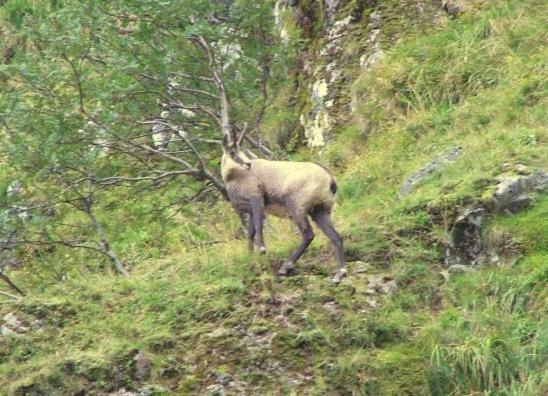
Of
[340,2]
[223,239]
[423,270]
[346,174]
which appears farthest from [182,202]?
[340,2]

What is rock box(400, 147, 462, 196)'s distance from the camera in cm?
950

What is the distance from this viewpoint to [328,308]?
24.0ft

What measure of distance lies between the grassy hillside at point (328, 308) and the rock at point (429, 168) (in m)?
0.10

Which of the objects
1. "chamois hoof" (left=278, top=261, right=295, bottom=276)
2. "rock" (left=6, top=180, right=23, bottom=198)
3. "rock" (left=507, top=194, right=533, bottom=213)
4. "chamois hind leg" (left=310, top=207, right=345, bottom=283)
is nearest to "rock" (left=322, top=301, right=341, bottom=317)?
"chamois hind leg" (left=310, top=207, right=345, bottom=283)

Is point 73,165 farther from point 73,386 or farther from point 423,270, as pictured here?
point 423,270

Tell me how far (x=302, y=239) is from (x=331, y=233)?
251mm

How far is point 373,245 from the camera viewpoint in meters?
8.28

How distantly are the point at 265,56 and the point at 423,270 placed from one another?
3.81 metres

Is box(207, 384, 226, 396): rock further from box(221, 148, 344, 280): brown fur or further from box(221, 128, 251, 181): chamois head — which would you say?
box(221, 128, 251, 181): chamois head

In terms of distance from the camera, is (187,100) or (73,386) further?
(187,100)

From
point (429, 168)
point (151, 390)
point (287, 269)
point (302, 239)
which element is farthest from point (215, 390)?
point (429, 168)

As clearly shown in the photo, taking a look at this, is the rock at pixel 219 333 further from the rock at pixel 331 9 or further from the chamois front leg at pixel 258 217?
the rock at pixel 331 9

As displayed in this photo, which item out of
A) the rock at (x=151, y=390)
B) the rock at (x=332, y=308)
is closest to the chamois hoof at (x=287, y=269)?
the rock at (x=332, y=308)

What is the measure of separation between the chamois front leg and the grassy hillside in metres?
0.16
